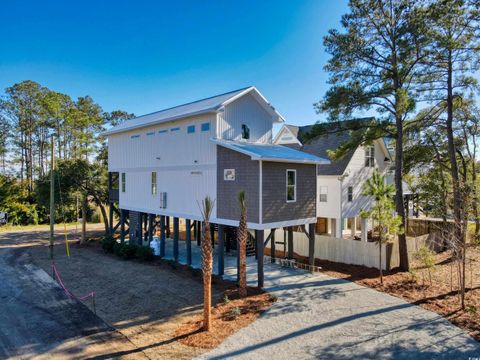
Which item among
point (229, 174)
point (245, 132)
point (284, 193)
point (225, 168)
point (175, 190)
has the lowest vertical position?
point (284, 193)

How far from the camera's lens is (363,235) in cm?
2302

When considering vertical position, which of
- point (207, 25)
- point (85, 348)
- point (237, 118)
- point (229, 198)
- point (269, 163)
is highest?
point (207, 25)

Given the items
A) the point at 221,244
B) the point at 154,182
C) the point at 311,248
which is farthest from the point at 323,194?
the point at 154,182

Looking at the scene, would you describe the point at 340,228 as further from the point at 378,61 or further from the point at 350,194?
the point at 378,61

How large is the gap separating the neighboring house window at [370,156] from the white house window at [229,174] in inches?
565

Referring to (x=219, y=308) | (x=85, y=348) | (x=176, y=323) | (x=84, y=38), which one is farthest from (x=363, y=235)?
(x=84, y=38)

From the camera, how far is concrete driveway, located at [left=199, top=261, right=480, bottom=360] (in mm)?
7871

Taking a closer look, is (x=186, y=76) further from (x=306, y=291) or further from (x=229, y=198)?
(x=306, y=291)

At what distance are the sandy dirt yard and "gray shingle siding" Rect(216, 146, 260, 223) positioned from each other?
11.6 feet

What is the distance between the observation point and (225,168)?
14.3 meters

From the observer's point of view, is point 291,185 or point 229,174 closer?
point 229,174

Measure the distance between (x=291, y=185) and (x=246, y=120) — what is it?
439 centimetres

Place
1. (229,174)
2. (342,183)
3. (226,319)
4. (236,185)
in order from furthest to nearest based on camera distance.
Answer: (342,183) < (229,174) < (236,185) < (226,319)

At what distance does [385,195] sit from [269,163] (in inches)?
219
